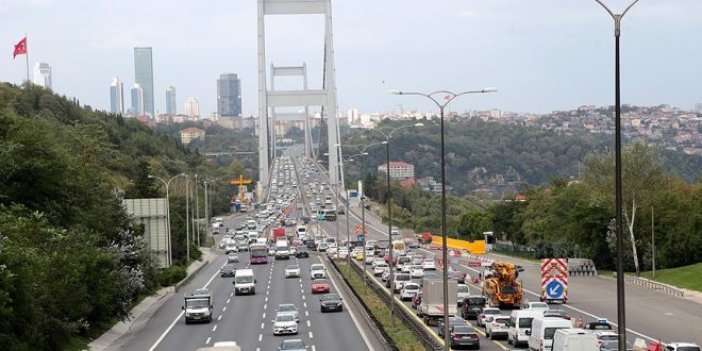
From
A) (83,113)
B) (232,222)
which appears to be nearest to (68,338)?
(83,113)

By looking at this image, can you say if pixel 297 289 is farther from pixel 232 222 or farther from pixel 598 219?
pixel 232 222

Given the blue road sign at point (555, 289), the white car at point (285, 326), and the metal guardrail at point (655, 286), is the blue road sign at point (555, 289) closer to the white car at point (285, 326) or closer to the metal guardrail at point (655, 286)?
the metal guardrail at point (655, 286)

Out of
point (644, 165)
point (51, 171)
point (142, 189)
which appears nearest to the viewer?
point (51, 171)

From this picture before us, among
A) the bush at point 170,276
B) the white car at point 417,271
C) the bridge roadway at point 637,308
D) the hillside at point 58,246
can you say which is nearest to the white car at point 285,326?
the hillside at point 58,246

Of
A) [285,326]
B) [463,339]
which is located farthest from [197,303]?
[463,339]

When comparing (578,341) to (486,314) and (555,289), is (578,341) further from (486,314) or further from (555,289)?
(555,289)

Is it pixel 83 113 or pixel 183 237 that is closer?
pixel 183 237
